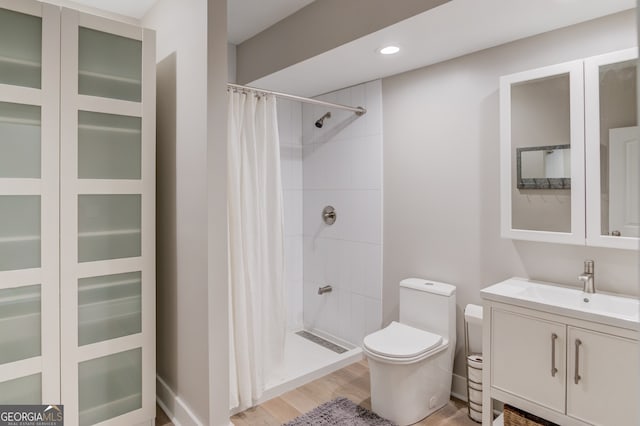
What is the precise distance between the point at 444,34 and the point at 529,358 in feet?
5.70

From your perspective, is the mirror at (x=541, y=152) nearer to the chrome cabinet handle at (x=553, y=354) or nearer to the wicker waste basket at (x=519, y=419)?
the chrome cabinet handle at (x=553, y=354)

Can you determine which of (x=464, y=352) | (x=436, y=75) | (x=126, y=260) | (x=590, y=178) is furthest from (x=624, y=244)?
(x=126, y=260)

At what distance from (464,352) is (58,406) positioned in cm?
227

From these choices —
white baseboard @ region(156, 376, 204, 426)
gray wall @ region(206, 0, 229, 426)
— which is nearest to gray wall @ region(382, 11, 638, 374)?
gray wall @ region(206, 0, 229, 426)

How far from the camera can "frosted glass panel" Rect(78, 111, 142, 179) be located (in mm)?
1810

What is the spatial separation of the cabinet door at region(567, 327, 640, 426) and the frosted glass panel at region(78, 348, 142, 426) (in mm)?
2091

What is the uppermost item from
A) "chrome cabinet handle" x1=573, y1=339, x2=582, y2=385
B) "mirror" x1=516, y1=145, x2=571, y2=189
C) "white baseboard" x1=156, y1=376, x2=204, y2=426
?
"mirror" x1=516, y1=145, x2=571, y2=189

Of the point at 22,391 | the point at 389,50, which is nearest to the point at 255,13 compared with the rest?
the point at 389,50

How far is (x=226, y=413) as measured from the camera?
1.86m

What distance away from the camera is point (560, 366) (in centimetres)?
176

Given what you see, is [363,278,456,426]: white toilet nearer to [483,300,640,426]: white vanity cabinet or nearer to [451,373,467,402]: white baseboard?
[451,373,467,402]: white baseboard

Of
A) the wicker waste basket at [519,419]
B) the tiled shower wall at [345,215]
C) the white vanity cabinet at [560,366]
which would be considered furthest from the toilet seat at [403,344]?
the tiled shower wall at [345,215]

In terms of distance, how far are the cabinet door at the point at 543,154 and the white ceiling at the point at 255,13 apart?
144 centimetres

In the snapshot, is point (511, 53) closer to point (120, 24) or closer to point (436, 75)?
point (436, 75)
